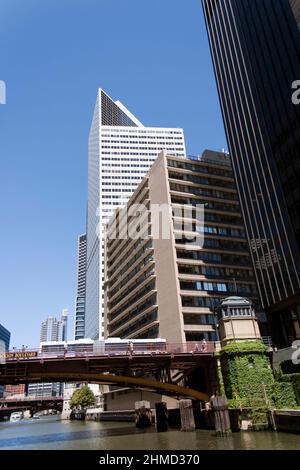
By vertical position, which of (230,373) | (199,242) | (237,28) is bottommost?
(230,373)

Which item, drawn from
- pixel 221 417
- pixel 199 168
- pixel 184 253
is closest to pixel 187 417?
pixel 221 417

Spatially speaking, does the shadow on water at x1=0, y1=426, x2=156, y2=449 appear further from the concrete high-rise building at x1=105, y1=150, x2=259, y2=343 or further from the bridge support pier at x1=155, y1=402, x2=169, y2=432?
the concrete high-rise building at x1=105, y1=150, x2=259, y2=343

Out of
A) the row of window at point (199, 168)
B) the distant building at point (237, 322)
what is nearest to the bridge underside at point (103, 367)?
the distant building at point (237, 322)

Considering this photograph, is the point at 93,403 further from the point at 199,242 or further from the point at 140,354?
the point at 140,354

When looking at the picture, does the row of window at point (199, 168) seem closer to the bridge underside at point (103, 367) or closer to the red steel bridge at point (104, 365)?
the red steel bridge at point (104, 365)

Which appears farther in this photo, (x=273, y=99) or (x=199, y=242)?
(x=199, y=242)

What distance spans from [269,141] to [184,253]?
2680 cm

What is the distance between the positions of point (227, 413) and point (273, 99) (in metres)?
51.6

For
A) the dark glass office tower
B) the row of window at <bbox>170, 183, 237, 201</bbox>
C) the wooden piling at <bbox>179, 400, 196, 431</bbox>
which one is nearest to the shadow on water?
the wooden piling at <bbox>179, 400, 196, 431</bbox>

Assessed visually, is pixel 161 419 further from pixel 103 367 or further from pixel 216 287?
pixel 216 287

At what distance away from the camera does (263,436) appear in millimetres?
32500

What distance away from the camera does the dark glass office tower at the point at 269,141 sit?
60.5 meters
